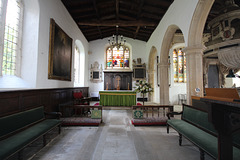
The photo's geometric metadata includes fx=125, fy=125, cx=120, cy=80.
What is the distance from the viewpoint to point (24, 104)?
3.04 metres

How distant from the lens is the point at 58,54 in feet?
15.8

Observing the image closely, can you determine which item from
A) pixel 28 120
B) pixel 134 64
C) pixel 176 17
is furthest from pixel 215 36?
pixel 28 120

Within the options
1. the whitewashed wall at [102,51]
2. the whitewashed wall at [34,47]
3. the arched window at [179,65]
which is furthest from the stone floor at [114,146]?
the whitewashed wall at [102,51]

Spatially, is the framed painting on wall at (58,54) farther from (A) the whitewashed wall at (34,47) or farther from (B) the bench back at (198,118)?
Answer: (B) the bench back at (198,118)

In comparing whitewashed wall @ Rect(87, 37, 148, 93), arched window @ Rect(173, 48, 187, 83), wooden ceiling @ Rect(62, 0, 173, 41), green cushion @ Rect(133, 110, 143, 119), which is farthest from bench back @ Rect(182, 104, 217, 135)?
whitewashed wall @ Rect(87, 37, 148, 93)

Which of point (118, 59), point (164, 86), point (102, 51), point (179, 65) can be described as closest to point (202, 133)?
point (164, 86)

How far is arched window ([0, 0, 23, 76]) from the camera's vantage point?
9.14 feet

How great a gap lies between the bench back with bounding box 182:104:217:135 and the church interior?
2 cm

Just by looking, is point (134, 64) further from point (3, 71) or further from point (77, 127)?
point (3, 71)

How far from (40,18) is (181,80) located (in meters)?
9.00

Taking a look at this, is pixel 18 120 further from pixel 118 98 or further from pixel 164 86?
pixel 164 86

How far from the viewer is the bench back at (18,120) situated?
2.12 meters

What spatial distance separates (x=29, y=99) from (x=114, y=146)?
97.2 inches

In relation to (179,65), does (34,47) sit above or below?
below
